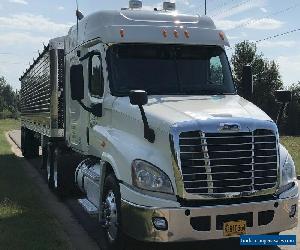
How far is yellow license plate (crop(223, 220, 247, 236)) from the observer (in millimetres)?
5453

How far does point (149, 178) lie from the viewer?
549 cm

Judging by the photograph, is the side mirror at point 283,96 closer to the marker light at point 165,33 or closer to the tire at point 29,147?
the marker light at point 165,33

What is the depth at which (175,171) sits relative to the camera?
5.39 metres

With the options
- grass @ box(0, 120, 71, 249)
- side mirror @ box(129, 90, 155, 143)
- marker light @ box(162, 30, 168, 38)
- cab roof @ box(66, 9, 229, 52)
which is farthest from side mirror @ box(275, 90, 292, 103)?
grass @ box(0, 120, 71, 249)

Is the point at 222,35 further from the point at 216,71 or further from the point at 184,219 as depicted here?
the point at 184,219

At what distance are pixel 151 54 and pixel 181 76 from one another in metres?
0.55

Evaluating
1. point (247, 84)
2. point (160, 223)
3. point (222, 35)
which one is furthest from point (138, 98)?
point (247, 84)

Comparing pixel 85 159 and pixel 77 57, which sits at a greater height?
→ pixel 77 57

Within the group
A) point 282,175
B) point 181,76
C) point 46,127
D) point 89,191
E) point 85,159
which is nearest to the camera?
point 282,175

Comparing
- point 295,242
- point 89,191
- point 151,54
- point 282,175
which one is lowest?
point 295,242

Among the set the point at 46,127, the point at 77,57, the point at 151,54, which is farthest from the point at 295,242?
the point at 46,127

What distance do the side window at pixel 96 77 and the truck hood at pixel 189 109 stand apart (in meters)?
0.65

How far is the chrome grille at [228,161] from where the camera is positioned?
5.39m

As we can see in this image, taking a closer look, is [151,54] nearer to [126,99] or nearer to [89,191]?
[126,99]
